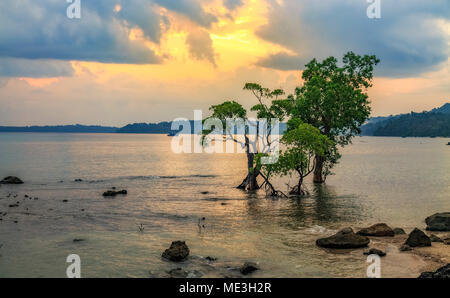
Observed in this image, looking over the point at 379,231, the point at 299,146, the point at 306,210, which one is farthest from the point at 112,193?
the point at 379,231

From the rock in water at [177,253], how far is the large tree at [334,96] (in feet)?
122

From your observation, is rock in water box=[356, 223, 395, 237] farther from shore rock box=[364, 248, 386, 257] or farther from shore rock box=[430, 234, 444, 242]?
shore rock box=[364, 248, 386, 257]

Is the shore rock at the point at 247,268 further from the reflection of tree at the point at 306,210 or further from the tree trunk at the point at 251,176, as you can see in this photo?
the tree trunk at the point at 251,176

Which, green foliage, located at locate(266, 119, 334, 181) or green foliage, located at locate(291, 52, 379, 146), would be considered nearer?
green foliage, located at locate(266, 119, 334, 181)

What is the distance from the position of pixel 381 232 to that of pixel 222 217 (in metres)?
15.7

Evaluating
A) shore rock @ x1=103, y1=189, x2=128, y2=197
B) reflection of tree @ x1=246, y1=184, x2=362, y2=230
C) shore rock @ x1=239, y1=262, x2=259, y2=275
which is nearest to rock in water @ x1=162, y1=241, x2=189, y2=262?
shore rock @ x1=239, y1=262, x2=259, y2=275

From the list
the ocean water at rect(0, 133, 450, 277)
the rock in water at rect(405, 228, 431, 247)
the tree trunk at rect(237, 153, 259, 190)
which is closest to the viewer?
the ocean water at rect(0, 133, 450, 277)

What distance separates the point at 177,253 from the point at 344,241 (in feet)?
40.7

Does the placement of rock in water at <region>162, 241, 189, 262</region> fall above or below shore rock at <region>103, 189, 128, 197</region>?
below

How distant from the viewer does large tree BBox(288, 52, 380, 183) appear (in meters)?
60.5

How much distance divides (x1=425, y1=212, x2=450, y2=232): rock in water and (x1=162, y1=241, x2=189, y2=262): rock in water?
73.5 feet
